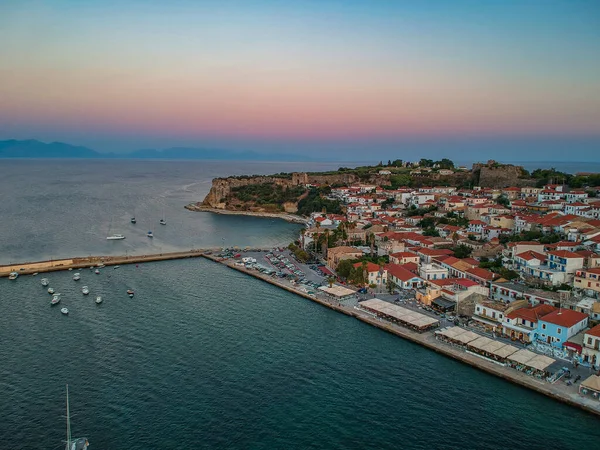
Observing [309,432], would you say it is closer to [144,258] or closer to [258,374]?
[258,374]

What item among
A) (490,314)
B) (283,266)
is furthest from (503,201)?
(490,314)

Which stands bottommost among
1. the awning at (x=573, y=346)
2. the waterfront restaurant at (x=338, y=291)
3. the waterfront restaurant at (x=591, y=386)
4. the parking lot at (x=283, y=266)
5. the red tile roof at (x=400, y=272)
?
the parking lot at (x=283, y=266)

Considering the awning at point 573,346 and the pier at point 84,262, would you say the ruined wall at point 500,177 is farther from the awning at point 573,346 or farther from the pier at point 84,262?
the awning at point 573,346

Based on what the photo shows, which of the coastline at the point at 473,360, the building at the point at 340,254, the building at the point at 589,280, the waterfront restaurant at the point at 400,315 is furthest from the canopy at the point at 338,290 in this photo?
the building at the point at 589,280

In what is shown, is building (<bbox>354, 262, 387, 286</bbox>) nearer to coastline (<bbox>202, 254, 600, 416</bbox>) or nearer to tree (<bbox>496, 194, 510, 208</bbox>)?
coastline (<bbox>202, 254, 600, 416</bbox>)

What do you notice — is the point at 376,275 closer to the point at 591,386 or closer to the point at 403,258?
the point at 403,258
